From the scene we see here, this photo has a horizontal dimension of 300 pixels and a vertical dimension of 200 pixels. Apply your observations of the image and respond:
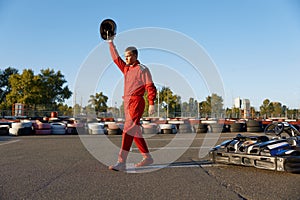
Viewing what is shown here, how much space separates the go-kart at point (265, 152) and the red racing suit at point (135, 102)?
1.32 meters

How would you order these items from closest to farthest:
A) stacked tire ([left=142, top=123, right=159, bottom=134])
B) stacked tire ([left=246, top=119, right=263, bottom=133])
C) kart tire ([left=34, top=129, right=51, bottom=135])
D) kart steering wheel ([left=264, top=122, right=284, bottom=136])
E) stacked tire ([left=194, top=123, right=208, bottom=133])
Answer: kart steering wheel ([left=264, top=122, right=284, bottom=136]), kart tire ([left=34, top=129, right=51, bottom=135]), stacked tire ([left=142, top=123, right=159, bottom=134]), stacked tire ([left=194, top=123, right=208, bottom=133]), stacked tire ([left=246, top=119, right=263, bottom=133])

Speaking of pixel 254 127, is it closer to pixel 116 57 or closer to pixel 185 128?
pixel 185 128

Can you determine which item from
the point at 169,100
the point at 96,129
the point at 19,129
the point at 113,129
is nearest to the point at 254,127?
the point at 113,129

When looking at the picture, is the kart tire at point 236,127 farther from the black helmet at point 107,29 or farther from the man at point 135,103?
the black helmet at point 107,29

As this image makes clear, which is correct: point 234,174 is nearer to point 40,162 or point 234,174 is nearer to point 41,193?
point 41,193

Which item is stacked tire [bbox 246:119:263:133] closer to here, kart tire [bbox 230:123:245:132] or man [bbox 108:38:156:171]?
kart tire [bbox 230:123:245:132]

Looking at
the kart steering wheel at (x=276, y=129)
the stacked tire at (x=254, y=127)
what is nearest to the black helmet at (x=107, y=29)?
the kart steering wheel at (x=276, y=129)

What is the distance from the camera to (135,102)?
440cm

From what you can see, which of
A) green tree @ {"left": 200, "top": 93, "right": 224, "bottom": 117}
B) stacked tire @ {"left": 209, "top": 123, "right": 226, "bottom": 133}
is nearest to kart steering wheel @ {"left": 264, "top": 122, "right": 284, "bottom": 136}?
stacked tire @ {"left": 209, "top": 123, "right": 226, "bottom": 133}

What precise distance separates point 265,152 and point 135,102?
2113mm

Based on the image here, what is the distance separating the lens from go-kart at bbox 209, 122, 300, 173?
355 centimetres

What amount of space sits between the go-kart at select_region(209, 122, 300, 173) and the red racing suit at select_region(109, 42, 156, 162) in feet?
4.32

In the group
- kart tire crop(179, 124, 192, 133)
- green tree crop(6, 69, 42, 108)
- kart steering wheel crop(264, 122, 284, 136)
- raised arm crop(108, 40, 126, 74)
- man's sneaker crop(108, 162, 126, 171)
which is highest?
green tree crop(6, 69, 42, 108)

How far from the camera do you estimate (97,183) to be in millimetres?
3291
